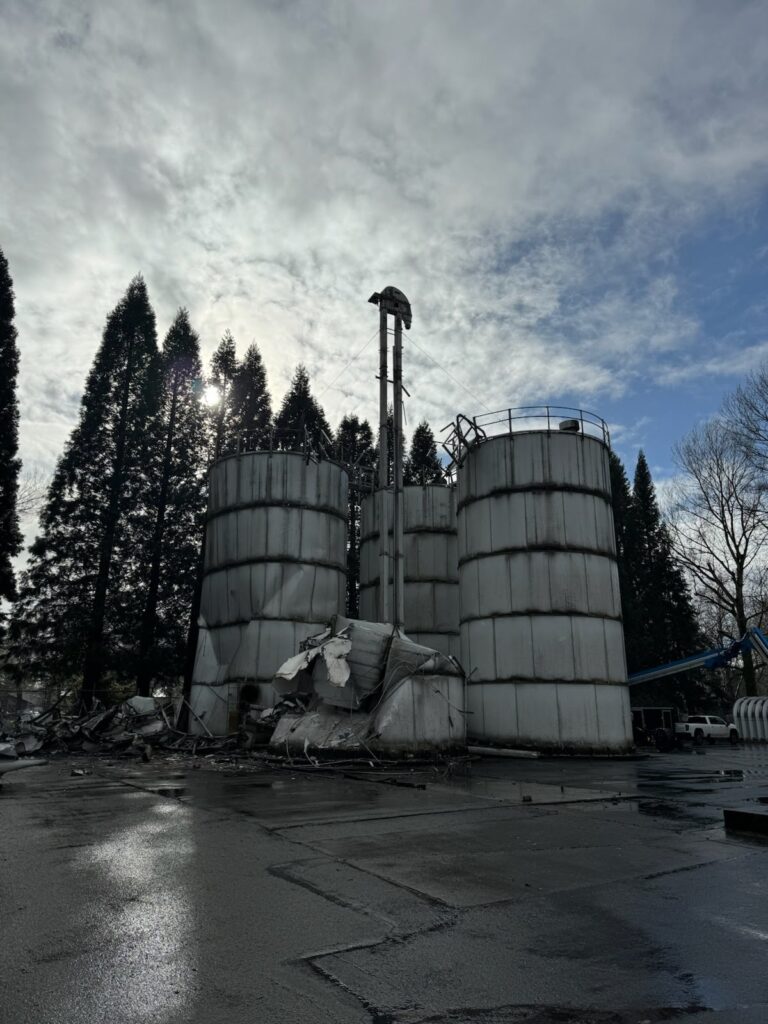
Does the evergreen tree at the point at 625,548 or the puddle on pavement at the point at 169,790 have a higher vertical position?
the evergreen tree at the point at 625,548

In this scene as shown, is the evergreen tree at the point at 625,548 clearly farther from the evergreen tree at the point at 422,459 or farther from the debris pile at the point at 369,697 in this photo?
the debris pile at the point at 369,697

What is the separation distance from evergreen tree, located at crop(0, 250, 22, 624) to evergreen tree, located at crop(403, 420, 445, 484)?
2909 cm

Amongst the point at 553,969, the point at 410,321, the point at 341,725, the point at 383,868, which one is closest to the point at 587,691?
the point at 341,725

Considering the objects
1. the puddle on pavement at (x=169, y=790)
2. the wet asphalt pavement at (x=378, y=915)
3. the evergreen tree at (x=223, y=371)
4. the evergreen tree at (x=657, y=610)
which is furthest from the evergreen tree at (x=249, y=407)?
the wet asphalt pavement at (x=378, y=915)

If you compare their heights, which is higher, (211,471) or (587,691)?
(211,471)

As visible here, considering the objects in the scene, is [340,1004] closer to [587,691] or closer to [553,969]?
[553,969]

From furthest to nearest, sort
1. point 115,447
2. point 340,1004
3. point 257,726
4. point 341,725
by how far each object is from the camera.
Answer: point 115,447 → point 257,726 → point 341,725 → point 340,1004

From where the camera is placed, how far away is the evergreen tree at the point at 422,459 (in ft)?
184

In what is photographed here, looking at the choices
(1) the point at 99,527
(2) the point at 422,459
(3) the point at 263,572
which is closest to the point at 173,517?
(1) the point at 99,527

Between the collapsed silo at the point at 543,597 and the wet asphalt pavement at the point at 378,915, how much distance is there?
12919 millimetres

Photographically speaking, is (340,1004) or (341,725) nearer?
(340,1004)

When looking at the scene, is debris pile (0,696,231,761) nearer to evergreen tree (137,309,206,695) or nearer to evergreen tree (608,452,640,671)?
evergreen tree (137,309,206,695)

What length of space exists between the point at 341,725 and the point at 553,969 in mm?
14718

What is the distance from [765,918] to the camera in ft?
15.4
